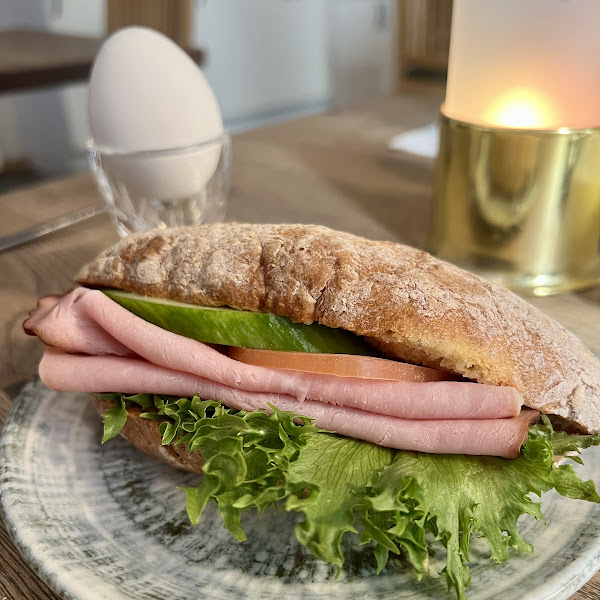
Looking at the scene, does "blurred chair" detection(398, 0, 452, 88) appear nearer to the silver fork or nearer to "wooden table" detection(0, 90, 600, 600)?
"wooden table" detection(0, 90, 600, 600)

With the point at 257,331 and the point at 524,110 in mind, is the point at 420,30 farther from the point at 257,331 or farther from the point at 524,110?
the point at 257,331

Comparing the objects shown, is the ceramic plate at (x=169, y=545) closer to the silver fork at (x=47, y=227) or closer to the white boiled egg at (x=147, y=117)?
the white boiled egg at (x=147, y=117)

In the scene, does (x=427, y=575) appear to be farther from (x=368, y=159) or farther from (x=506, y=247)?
(x=368, y=159)

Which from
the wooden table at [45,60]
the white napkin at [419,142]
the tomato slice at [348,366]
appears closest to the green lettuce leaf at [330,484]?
the tomato slice at [348,366]

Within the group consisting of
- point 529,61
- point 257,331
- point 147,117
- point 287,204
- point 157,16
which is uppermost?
point 157,16

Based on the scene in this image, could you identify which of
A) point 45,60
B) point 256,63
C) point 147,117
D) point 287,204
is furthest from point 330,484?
point 256,63

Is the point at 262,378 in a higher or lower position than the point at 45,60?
lower
